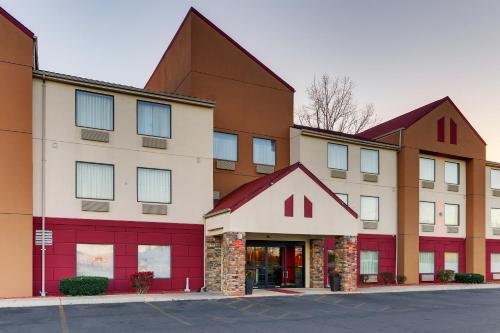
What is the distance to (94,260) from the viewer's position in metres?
19.1

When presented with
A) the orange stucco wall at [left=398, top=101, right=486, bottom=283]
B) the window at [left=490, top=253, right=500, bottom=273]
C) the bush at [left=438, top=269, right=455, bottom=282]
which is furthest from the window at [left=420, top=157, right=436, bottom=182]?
the window at [left=490, top=253, right=500, bottom=273]

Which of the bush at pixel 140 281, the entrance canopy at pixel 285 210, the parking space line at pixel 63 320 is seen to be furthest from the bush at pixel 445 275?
the parking space line at pixel 63 320

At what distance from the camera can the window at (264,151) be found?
24.2 metres

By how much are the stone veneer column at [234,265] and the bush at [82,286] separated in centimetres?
490

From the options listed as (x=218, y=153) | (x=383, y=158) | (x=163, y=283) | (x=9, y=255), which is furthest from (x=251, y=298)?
(x=383, y=158)

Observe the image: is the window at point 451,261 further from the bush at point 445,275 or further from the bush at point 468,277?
the bush at point 468,277

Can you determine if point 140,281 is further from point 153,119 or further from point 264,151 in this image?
point 264,151

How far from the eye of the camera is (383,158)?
91.2 ft

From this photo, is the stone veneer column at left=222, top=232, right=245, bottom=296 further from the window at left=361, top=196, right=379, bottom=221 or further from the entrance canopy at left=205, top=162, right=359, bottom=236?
the window at left=361, top=196, right=379, bottom=221

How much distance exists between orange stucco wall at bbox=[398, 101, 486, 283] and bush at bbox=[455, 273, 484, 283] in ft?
3.70

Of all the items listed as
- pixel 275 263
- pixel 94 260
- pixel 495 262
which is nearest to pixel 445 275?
pixel 495 262

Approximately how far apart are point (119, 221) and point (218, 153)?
5.92 metres

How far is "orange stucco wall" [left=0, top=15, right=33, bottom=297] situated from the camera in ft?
56.6

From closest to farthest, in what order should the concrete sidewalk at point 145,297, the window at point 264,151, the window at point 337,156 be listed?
the concrete sidewalk at point 145,297
the window at point 264,151
the window at point 337,156
